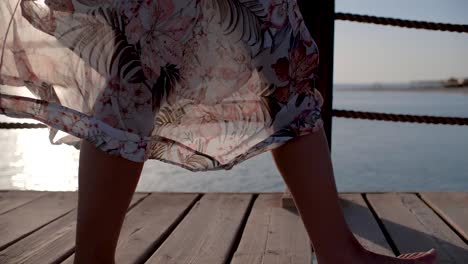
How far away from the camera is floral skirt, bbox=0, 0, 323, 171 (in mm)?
801

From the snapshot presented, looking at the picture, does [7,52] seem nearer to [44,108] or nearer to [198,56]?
[44,108]

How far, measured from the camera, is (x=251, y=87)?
91 cm

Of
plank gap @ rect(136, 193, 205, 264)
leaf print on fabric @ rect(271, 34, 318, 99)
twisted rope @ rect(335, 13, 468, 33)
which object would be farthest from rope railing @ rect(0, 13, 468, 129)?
leaf print on fabric @ rect(271, 34, 318, 99)

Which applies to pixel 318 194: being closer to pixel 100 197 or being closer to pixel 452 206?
pixel 100 197

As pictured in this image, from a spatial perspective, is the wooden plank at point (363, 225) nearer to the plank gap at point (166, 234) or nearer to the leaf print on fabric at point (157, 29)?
the plank gap at point (166, 234)

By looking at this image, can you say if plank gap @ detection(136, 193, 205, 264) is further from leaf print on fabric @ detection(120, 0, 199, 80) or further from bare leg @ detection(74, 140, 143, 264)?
leaf print on fabric @ detection(120, 0, 199, 80)

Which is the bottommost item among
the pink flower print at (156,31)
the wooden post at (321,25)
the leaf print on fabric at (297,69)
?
the leaf print on fabric at (297,69)

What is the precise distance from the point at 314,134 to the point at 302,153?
4 cm

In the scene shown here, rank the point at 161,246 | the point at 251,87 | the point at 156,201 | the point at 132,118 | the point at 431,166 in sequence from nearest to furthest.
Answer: the point at 132,118 < the point at 251,87 < the point at 161,246 < the point at 156,201 < the point at 431,166

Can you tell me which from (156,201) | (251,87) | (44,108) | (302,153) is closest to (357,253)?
(302,153)

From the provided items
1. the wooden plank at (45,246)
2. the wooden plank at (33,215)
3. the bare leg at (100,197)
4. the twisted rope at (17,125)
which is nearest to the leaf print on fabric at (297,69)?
the bare leg at (100,197)

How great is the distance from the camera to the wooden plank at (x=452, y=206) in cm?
145

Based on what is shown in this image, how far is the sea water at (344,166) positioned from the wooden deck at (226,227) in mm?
797

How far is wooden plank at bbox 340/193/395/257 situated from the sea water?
1.06 m
